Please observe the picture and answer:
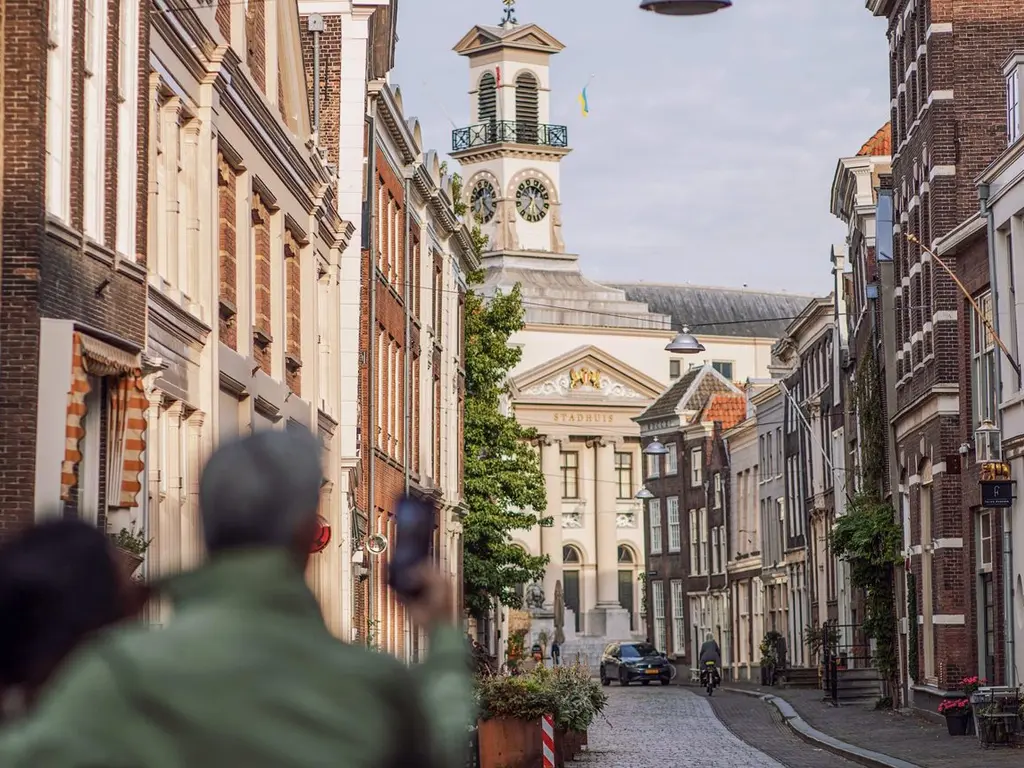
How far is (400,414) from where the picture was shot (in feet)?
145

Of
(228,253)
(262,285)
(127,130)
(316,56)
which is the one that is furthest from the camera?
(316,56)

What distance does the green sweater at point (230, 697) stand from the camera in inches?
118

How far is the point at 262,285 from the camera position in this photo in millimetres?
27328

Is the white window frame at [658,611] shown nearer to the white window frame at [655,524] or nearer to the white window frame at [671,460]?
the white window frame at [655,524]

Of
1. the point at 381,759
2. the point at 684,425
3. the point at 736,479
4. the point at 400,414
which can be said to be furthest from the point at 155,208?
the point at 684,425

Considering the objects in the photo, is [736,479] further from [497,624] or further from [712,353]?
[712,353]

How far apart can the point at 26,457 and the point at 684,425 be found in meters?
75.5

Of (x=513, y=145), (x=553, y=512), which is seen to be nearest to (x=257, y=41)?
(x=553, y=512)

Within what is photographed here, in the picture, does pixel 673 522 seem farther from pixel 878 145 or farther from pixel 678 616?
pixel 878 145

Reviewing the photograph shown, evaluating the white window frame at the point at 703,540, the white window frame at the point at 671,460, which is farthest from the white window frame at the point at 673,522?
the white window frame at the point at 703,540

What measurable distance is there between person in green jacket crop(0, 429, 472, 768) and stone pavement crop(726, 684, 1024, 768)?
22.1 metres

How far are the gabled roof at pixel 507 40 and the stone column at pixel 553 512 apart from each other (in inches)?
910

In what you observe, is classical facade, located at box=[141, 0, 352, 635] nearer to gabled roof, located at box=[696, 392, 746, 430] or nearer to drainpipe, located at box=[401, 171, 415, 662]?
drainpipe, located at box=[401, 171, 415, 662]

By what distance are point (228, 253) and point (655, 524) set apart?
69.3 meters
